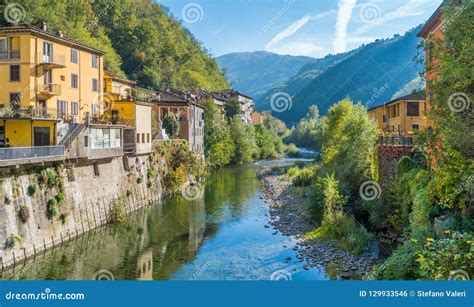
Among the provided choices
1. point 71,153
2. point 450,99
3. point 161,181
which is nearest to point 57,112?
point 71,153

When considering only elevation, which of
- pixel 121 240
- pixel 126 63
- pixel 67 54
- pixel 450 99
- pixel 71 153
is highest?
pixel 126 63

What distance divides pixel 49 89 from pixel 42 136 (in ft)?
24.1

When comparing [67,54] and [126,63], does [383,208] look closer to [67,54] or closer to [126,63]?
[67,54]

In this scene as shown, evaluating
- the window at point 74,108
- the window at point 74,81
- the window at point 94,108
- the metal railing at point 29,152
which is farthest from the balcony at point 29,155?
the window at point 94,108

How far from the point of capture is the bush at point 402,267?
573 inches

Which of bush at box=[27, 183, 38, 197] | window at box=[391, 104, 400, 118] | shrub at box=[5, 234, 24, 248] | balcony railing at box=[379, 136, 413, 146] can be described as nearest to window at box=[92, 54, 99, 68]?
bush at box=[27, 183, 38, 197]

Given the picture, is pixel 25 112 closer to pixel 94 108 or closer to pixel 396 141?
pixel 94 108

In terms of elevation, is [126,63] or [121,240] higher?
[126,63]

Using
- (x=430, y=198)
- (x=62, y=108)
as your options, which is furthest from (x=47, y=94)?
(x=430, y=198)

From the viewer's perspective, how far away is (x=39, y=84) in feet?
111

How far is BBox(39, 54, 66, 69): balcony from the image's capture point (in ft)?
109

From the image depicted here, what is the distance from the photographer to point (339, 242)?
26.2 metres

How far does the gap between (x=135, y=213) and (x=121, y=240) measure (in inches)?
319

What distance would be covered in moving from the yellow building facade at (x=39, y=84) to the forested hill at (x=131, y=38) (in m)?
26.0
